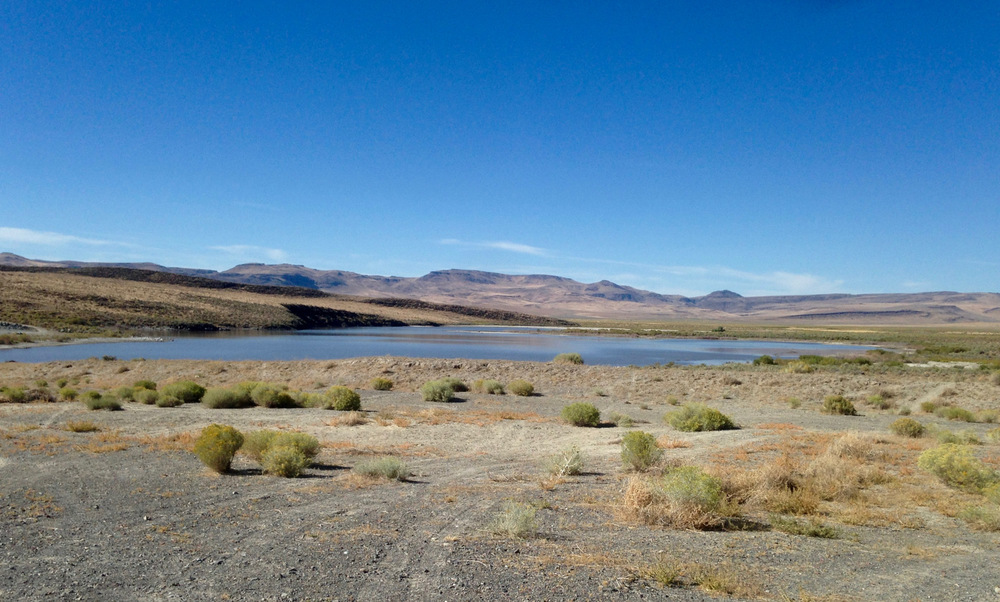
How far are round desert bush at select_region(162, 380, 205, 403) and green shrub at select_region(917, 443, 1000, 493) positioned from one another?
2372cm

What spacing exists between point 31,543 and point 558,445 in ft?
37.9

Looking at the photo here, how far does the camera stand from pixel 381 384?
29.4 meters

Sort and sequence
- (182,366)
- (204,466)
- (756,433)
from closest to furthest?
1. (204,466)
2. (756,433)
3. (182,366)

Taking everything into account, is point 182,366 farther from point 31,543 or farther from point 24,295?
point 24,295

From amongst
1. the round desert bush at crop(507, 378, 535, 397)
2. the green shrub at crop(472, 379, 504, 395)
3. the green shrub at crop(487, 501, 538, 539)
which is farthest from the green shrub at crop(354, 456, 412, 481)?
the round desert bush at crop(507, 378, 535, 397)

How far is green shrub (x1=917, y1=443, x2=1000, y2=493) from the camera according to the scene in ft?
32.1

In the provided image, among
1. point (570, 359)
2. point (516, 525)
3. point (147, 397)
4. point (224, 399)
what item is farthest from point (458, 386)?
point (516, 525)

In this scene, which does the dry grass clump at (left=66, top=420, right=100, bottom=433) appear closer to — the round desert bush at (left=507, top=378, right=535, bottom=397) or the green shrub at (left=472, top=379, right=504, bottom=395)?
the green shrub at (left=472, top=379, right=504, bottom=395)

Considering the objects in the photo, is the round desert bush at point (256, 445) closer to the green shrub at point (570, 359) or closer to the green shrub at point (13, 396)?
the green shrub at point (13, 396)

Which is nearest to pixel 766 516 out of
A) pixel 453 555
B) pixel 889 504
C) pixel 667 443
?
pixel 889 504

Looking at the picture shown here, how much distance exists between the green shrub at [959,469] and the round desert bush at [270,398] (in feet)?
66.6

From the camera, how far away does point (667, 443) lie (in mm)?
15039

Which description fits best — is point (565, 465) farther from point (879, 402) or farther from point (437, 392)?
point (879, 402)

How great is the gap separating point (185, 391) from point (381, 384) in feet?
29.4
